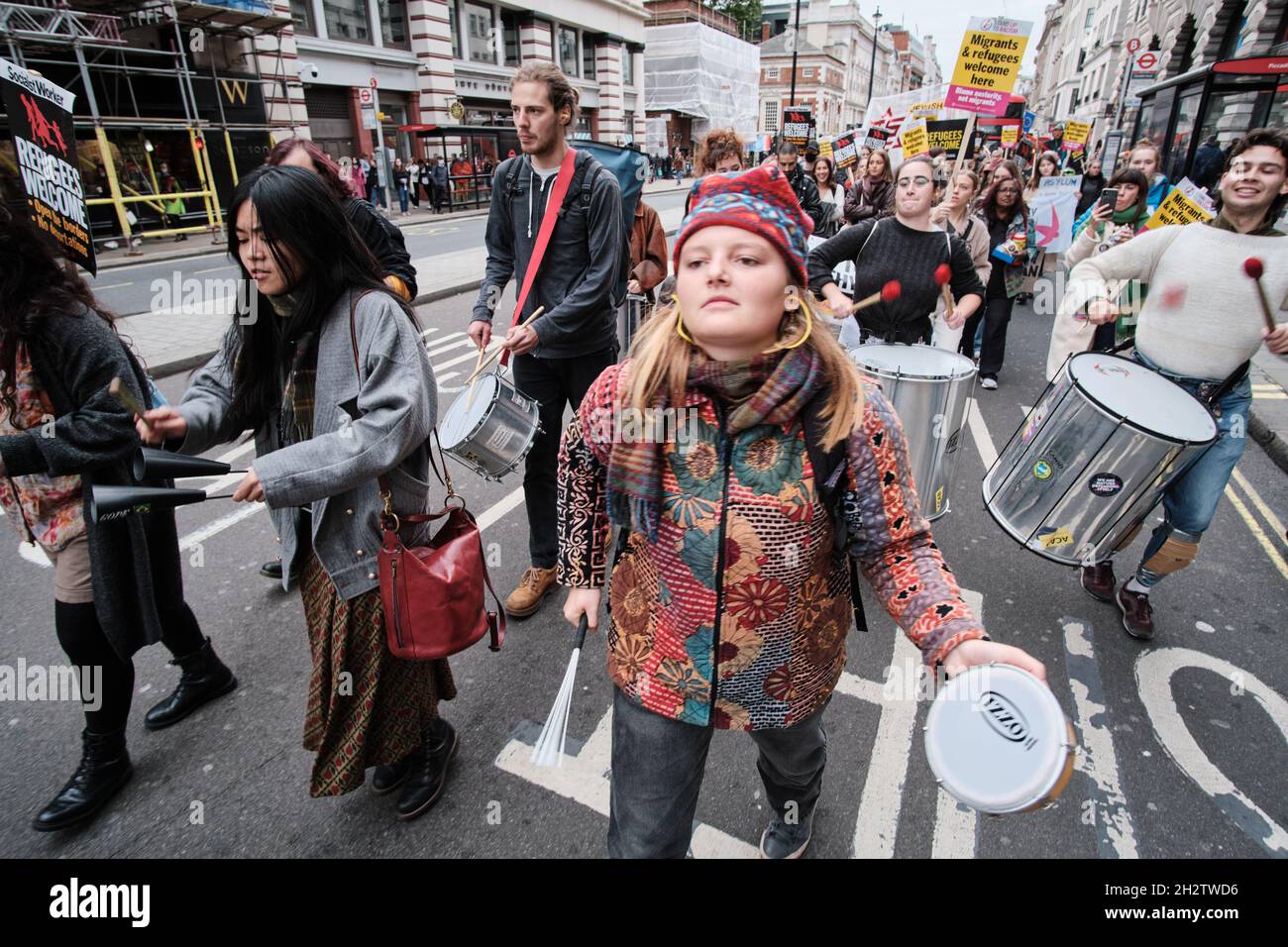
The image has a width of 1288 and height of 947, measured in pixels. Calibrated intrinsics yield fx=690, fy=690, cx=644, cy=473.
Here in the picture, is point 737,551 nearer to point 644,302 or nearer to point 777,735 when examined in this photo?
point 777,735

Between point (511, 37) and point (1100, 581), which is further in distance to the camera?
point (511, 37)

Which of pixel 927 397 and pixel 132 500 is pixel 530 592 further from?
pixel 927 397

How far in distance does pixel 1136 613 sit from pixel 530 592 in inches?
119

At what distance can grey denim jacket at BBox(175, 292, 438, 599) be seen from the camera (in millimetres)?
1775

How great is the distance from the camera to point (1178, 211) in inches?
153

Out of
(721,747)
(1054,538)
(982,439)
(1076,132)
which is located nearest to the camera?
(721,747)

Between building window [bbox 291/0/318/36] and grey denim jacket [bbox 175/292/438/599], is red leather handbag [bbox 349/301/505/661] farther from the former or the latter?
building window [bbox 291/0/318/36]

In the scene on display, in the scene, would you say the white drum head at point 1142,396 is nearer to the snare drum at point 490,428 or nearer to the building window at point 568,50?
the snare drum at point 490,428

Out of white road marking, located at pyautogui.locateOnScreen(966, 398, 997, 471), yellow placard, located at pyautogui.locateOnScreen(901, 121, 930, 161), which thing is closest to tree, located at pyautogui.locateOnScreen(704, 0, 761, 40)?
yellow placard, located at pyautogui.locateOnScreen(901, 121, 930, 161)

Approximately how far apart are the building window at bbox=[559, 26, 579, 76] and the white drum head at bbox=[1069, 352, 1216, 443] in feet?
122

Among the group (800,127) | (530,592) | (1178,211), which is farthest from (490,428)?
(800,127)

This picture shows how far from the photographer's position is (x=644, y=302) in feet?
18.8

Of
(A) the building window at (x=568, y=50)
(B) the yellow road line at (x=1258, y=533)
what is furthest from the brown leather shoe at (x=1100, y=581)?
(A) the building window at (x=568, y=50)

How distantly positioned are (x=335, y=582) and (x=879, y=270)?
333 centimetres
